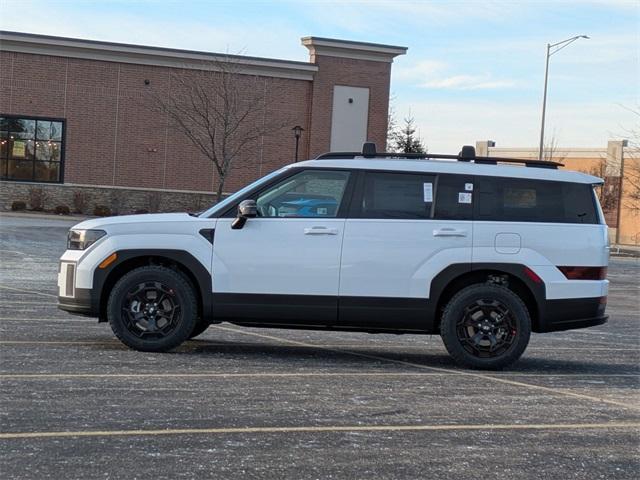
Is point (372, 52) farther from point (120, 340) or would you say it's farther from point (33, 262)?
point (120, 340)

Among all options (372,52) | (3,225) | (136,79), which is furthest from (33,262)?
(372,52)

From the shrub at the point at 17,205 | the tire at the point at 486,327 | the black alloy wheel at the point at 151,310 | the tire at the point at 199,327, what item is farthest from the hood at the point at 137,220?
the shrub at the point at 17,205

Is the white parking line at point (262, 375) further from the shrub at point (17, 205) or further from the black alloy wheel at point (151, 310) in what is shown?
the shrub at point (17, 205)

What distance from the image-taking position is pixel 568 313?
32.4 ft

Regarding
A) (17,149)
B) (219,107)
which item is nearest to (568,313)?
(17,149)

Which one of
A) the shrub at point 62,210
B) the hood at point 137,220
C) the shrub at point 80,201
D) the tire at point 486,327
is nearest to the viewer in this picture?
the tire at point 486,327

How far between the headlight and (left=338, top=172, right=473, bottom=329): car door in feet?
7.86

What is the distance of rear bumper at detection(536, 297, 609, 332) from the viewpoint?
985 cm

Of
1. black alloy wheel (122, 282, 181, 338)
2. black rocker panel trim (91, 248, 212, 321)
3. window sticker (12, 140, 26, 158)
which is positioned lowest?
black alloy wheel (122, 282, 181, 338)

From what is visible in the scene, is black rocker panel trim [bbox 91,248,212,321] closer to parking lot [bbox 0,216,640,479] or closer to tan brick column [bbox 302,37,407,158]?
parking lot [bbox 0,216,640,479]

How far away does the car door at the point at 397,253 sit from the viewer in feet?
32.0

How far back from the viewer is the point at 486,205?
32.6 ft

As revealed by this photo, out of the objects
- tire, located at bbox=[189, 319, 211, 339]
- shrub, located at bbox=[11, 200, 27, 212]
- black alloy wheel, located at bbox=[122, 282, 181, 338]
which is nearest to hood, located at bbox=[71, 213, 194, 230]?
black alloy wheel, located at bbox=[122, 282, 181, 338]

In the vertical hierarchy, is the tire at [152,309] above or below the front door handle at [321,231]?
below
